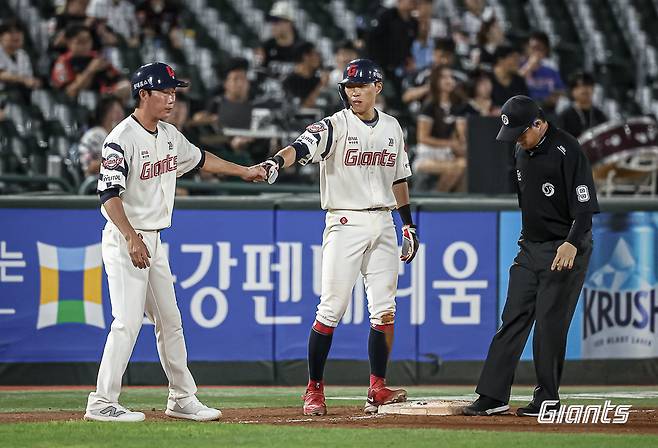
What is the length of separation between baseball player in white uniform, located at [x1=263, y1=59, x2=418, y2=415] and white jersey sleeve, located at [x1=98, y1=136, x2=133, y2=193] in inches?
39.0

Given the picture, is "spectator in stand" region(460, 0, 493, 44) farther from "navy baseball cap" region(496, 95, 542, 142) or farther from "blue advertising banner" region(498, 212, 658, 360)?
"navy baseball cap" region(496, 95, 542, 142)

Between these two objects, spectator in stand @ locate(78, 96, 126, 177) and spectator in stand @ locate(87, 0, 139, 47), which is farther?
spectator in stand @ locate(87, 0, 139, 47)

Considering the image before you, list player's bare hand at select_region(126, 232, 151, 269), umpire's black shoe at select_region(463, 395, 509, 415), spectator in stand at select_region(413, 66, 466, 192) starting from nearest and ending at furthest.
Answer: player's bare hand at select_region(126, 232, 151, 269), umpire's black shoe at select_region(463, 395, 509, 415), spectator in stand at select_region(413, 66, 466, 192)

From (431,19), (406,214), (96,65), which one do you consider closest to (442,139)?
(96,65)

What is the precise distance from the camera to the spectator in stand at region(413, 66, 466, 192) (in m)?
13.7

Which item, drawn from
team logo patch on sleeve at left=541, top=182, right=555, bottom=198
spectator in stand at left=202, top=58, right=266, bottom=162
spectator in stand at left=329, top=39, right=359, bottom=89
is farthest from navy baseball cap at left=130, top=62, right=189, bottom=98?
spectator in stand at left=329, top=39, right=359, bottom=89

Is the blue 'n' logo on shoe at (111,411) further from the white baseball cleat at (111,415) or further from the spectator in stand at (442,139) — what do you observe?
the spectator in stand at (442,139)

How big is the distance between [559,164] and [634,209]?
12.1ft

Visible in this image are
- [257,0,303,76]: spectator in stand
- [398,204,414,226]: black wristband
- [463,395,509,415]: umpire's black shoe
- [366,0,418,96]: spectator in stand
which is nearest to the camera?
[463,395,509,415]: umpire's black shoe

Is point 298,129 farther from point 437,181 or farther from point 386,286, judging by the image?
point 386,286

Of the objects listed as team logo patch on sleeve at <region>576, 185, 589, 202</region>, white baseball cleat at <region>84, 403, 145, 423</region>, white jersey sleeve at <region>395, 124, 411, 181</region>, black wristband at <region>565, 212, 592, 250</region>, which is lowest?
white baseball cleat at <region>84, 403, 145, 423</region>

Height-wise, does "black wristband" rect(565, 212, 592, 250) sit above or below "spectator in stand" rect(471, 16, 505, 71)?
below

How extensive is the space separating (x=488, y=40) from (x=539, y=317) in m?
10.4

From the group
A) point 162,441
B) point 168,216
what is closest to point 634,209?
point 168,216
